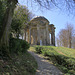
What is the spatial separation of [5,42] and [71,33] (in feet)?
94.7

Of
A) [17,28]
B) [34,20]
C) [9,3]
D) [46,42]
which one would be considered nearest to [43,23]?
[34,20]

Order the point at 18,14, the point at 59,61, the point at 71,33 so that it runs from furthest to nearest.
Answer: the point at 71,33
the point at 18,14
the point at 59,61

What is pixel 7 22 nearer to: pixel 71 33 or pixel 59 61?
pixel 59 61

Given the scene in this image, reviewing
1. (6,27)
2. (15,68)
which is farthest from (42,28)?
(15,68)

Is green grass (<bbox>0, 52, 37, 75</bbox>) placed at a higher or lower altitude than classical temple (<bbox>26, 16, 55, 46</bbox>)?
lower

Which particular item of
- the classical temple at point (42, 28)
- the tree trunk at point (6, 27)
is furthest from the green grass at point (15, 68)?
the classical temple at point (42, 28)

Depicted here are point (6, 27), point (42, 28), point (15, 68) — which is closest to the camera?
point (15, 68)

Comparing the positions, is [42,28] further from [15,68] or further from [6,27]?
[15,68]

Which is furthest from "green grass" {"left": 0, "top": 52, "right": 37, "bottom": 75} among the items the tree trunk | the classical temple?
the classical temple

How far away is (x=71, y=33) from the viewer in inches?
1179

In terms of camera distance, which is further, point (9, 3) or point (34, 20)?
point (34, 20)

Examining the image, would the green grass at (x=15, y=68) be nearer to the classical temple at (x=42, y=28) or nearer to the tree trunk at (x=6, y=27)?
the tree trunk at (x=6, y=27)

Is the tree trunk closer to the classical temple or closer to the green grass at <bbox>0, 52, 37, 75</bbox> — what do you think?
the green grass at <bbox>0, 52, 37, 75</bbox>

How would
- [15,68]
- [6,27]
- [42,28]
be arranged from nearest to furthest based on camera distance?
A: [15,68]
[6,27]
[42,28]
